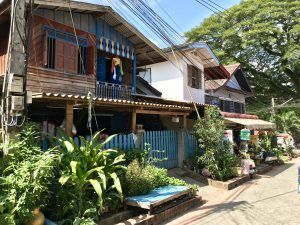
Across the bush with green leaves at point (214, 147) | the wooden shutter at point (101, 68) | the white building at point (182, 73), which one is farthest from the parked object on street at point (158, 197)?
the white building at point (182, 73)

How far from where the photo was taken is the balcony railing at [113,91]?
12.7 m

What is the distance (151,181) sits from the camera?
8.12 meters

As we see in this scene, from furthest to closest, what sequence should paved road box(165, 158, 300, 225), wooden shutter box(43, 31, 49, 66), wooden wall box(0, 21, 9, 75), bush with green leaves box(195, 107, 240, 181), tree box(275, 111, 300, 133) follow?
tree box(275, 111, 300, 133) < bush with green leaves box(195, 107, 240, 181) < wooden wall box(0, 21, 9, 75) < wooden shutter box(43, 31, 49, 66) < paved road box(165, 158, 300, 225)

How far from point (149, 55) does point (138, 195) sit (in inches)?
395

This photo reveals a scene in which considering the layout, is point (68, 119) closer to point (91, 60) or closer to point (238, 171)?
point (91, 60)

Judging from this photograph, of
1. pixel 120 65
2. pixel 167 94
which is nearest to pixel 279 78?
pixel 167 94

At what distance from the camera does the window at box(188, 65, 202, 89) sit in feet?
61.2

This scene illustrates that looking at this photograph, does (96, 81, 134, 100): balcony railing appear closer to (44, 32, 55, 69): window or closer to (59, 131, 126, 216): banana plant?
(44, 32, 55, 69): window

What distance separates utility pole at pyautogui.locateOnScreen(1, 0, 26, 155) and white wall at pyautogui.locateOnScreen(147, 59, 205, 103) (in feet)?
38.5

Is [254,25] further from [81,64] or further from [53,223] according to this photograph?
[53,223]

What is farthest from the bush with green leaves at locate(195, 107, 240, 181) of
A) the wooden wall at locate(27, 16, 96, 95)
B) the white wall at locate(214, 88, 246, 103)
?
the white wall at locate(214, 88, 246, 103)

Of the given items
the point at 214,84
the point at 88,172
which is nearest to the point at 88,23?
the point at 88,172

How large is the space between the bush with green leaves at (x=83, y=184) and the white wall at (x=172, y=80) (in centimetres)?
1125

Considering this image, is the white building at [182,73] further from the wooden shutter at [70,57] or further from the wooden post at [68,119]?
the wooden post at [68,119]
